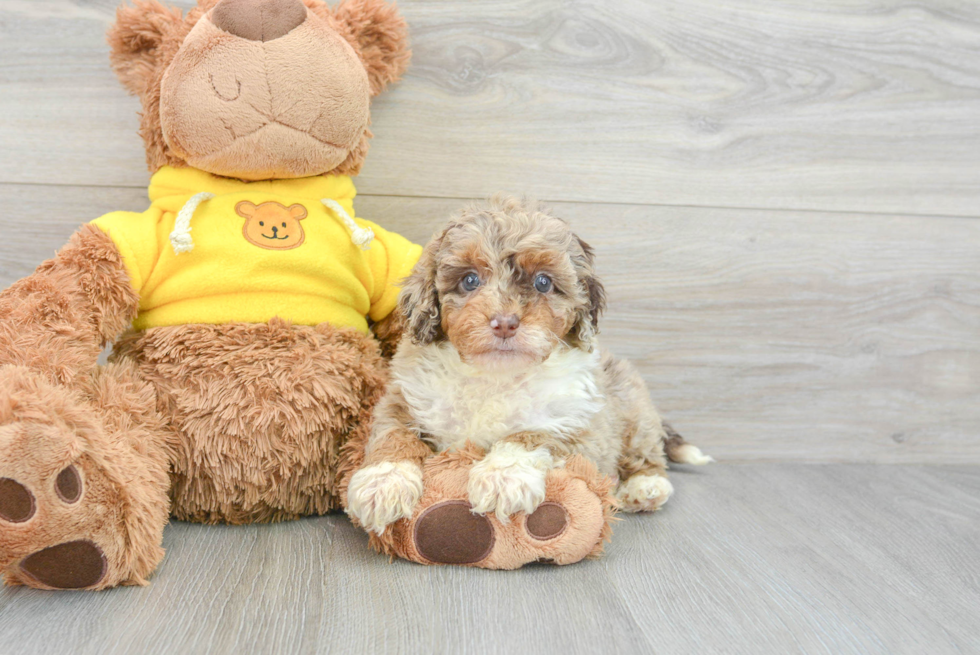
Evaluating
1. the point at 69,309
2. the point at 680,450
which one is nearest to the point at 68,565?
the point at 69,309

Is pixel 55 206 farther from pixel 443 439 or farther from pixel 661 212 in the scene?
pixel 661 212

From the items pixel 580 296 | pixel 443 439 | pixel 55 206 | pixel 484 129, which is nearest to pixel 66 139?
pixel 55 206

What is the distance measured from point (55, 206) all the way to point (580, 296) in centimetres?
135

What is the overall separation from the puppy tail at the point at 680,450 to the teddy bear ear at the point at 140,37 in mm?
Answer: 1521

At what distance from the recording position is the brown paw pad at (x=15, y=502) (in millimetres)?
1157

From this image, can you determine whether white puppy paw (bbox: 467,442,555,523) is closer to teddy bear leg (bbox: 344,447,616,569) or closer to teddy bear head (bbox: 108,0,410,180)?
teddy bear leg (bbox: 344,447,616,569)

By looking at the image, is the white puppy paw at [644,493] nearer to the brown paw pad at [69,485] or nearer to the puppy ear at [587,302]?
the puppy ear at [587,302]

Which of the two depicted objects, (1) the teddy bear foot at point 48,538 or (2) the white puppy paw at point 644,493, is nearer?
(1) the teddy bear foot at point 48,538

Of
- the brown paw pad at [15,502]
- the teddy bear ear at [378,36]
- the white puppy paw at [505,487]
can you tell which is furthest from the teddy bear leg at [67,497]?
the teddy bear ear at [378,36]

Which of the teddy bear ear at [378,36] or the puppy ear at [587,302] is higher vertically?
the teddy bear ear at [378,36]

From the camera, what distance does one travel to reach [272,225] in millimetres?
1631

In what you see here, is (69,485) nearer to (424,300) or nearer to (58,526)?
(58,526)

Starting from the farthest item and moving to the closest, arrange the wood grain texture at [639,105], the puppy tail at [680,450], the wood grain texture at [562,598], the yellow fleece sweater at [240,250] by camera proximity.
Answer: the puppy tail at [680,450]
the wood grain texture at [639,105]
the yellow fleece sweater at [240,250]
the wood grain texture at [562,598]

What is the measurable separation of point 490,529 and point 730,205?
4.02ft
